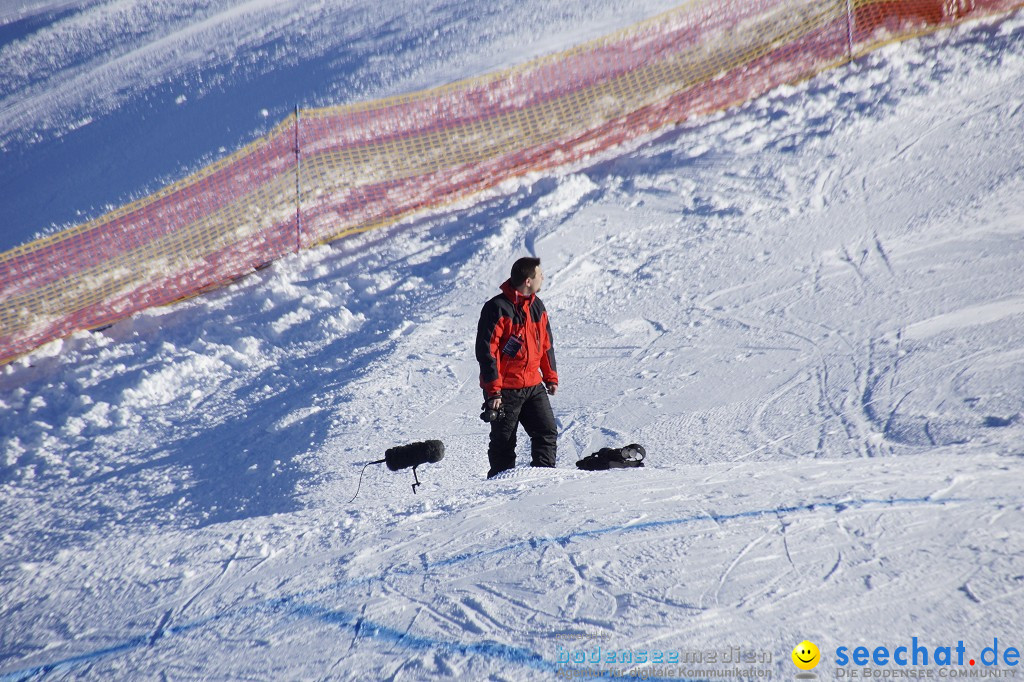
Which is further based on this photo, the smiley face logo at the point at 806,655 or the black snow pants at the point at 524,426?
the black snow pants at the point at 524,426

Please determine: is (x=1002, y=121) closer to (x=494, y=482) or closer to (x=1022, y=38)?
(x=1022, y=38)

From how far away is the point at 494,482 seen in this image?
182 inches

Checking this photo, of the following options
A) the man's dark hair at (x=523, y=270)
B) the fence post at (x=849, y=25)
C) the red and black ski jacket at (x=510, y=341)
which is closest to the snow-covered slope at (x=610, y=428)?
the fence post at (x=849, y=25)

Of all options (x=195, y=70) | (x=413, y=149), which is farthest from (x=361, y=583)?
(x=195, y=70)

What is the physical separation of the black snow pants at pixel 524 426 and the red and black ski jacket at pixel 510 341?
0.08m

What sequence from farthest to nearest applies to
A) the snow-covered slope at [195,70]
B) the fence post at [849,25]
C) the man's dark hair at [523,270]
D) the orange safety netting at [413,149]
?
the snow-covered slope at [195,70]
the fence post at [849,25]
the orange safety netting at [413,149]
the man's dark hair at [523,270]

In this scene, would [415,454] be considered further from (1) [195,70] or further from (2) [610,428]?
(1) [195,70]

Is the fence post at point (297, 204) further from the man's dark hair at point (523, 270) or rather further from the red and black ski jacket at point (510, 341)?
the man's dark hair at point (523, 270)

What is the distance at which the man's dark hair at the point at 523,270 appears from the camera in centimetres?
461

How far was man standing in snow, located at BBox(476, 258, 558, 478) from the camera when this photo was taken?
4.73 m

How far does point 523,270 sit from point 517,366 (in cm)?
66

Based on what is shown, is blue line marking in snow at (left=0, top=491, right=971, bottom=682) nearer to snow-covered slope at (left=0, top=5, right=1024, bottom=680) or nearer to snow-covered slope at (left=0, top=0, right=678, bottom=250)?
snow-covered slope at (left=0, top=5, right=1024, bottom=680)

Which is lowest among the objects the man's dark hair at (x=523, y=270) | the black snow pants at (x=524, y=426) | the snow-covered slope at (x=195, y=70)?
the black snow pants at (x=524, y=426)

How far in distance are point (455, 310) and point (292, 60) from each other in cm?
943
